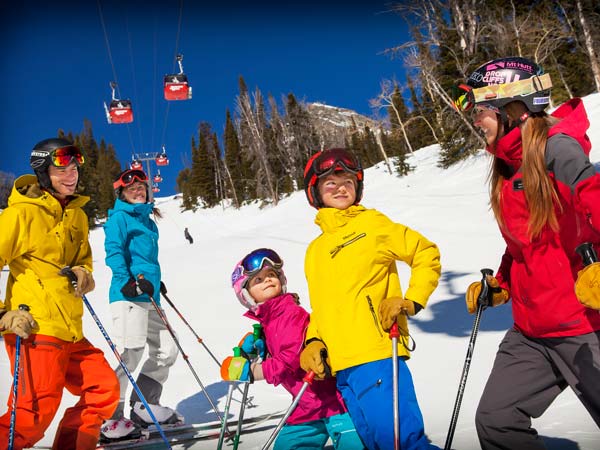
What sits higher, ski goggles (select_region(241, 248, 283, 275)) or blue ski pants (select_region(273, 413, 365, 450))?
ski goggles (select_region(241, 248, 283, 275))

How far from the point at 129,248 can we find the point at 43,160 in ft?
4.48

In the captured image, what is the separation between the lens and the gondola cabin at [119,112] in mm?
19734

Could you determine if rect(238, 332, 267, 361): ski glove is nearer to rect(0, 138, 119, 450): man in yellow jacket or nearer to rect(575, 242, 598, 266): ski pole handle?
rect(0, 138, 119, 450): man in yellow jacket

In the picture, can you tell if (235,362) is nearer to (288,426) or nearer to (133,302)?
(288,426)

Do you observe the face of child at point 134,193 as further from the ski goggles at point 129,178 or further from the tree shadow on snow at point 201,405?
the tree shadow on snow at point 201,405

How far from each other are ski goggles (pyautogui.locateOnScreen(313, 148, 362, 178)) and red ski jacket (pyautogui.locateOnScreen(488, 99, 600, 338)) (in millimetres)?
824

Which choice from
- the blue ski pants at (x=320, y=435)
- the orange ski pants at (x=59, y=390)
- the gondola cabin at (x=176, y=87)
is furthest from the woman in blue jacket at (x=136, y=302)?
the gondola cabin at (x=176, y=87)

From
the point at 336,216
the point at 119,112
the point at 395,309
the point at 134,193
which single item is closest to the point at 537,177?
the point at 395,309

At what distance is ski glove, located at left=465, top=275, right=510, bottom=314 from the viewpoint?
2.41 meters

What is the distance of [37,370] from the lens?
8.55 feet

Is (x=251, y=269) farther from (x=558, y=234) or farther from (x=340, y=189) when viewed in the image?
A: (x=558, y=234)

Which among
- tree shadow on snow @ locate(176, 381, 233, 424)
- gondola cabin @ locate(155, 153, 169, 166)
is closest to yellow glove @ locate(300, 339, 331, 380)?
tree shadow on snow @ locate(176, 381, 233, 424)

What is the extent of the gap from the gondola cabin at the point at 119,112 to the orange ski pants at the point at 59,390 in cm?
1872

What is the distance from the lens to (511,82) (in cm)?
220
